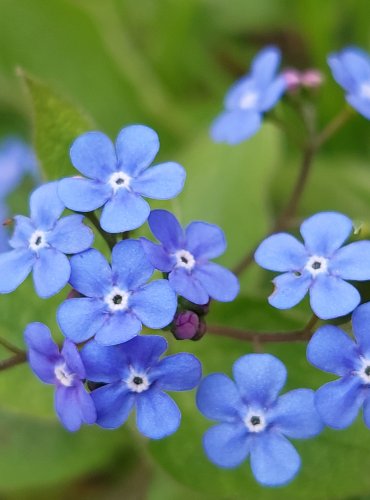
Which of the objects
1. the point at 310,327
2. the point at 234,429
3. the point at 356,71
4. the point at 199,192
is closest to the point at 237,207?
the point at 199,192

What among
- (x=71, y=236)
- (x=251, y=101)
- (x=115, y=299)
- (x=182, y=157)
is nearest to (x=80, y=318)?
(x=115, y=299)

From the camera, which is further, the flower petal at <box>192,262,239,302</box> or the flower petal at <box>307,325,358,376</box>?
the flower petal at <box>192,262,239,302</box>

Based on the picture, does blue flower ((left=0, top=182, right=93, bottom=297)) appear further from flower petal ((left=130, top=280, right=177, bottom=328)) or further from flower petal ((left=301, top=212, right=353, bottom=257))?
flower petal ((left=301, top=212, right=353, bottom=257))

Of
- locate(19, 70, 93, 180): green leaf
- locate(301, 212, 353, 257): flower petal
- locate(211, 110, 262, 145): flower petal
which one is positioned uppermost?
locate(211, 110, 262, 145): flower petal

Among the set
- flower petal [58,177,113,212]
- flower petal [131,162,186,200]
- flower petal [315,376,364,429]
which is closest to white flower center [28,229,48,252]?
flower petal [58,177,113,212]

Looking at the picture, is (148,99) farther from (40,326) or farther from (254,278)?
(40,326)

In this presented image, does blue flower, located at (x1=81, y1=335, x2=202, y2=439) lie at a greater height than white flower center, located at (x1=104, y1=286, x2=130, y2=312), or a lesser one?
lesser
